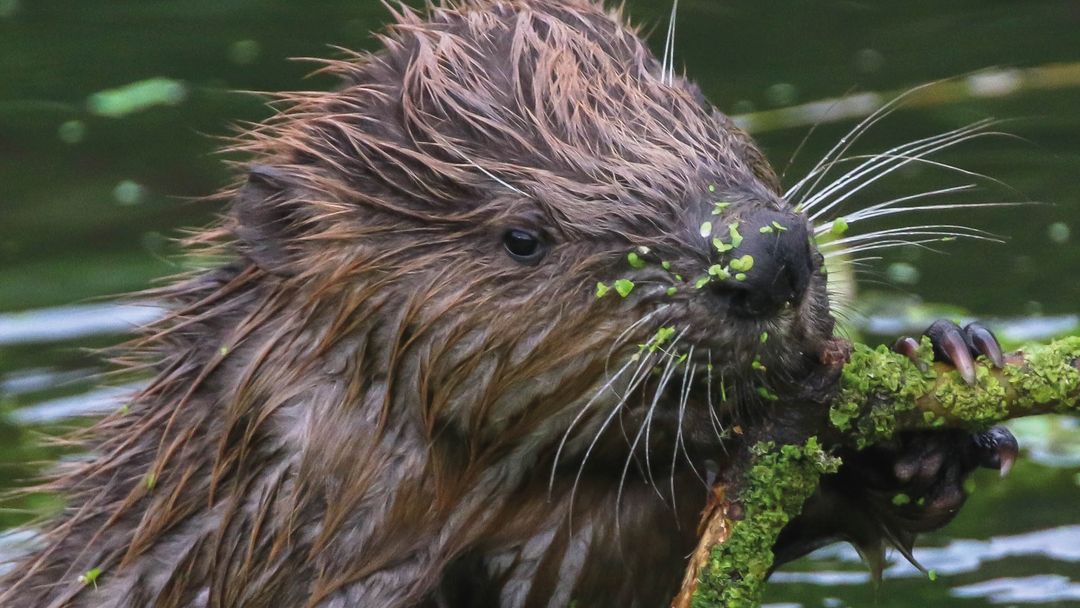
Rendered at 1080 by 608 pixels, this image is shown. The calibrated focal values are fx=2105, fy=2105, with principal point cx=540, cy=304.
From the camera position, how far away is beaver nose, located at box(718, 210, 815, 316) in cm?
355

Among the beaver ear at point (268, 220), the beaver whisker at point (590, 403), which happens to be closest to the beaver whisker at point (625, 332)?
the beaver whisker at point (590, 403)

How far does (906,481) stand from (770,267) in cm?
76

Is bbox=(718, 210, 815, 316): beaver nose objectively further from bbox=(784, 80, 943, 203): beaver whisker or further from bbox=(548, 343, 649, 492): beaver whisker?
bbox=(784, 80, 943, 203): beaver whisker

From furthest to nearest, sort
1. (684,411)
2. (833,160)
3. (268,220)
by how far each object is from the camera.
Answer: (833,160)
(268,220)
(684,411)

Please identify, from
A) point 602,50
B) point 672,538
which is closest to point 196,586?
point 672,538

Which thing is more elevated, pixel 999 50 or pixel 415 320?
pixel 415 320

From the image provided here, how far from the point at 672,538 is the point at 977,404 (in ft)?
2.25

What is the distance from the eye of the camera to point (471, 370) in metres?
3.93

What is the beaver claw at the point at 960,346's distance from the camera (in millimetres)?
3918

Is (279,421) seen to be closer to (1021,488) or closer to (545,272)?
(545,272)

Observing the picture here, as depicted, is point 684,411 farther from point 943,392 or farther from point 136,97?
Result: point 136,97

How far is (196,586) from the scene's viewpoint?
4.24m

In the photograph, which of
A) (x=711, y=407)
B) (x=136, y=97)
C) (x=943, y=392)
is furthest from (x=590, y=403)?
(x=136, y=97)

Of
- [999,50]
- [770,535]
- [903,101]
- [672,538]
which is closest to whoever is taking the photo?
[770,535]
